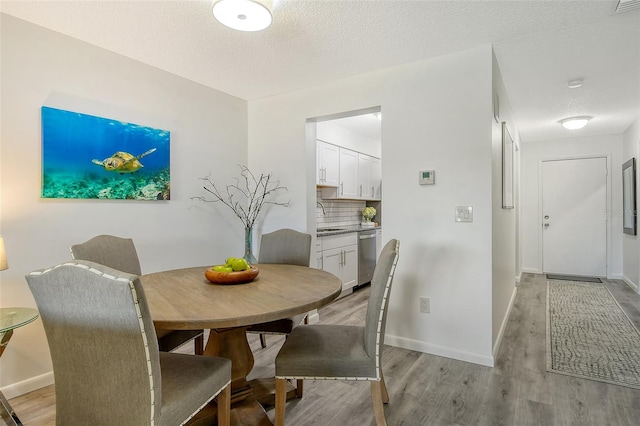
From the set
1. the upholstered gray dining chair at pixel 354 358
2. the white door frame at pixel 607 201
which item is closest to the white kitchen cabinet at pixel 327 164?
the upholstered gray dining chair at pixel 354 358

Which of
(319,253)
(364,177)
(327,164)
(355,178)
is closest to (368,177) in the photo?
(364,177)

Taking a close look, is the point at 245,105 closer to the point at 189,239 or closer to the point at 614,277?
the point at 189,239

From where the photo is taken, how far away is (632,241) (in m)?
4.73

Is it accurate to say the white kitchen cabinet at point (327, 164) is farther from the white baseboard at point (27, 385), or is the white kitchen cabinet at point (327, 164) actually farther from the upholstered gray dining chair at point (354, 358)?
the white baseboard at point (27, 385)

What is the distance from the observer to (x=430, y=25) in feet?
7.19

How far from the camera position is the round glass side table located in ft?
5.56

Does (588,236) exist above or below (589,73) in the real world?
below

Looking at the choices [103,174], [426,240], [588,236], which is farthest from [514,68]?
[588,236]

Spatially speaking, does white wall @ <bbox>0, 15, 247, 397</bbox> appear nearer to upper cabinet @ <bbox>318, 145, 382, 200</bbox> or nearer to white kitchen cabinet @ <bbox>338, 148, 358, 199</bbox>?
upper cabinet @ <bbox>318, 145, 382, 200</bbox>

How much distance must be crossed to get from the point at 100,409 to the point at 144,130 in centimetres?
225

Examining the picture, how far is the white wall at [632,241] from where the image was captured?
4.36 metres

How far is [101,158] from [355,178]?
3.44 m

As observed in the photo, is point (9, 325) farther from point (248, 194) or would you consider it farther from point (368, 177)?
point (368, 177)

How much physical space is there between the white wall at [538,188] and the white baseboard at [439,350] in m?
4.17
